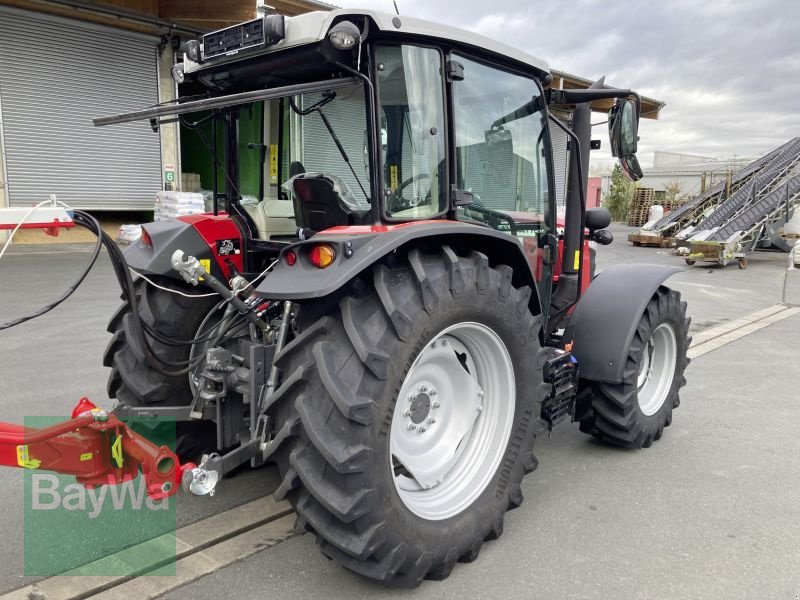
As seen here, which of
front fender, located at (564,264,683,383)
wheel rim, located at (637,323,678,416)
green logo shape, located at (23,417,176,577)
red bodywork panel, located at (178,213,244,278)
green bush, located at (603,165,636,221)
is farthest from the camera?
green bush, located at (603,165,636,221)

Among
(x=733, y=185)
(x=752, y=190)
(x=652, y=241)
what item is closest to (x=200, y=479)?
(x=752, y=190)

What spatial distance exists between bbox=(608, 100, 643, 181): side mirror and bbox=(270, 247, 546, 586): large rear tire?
3.56 ft

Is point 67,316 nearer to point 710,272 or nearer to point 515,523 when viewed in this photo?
point 515,523

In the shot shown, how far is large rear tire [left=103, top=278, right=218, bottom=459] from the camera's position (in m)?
3.01

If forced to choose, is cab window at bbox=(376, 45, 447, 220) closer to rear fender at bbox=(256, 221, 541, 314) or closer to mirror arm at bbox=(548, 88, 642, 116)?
rear fender at bbox=(256, 221, 541, 314)

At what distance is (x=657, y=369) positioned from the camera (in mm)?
4078

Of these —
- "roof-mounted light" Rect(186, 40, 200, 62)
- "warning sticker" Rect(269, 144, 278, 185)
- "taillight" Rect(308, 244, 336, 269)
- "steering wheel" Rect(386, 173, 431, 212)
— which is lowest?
"taillight" Rect(308, 244, 336, 269)

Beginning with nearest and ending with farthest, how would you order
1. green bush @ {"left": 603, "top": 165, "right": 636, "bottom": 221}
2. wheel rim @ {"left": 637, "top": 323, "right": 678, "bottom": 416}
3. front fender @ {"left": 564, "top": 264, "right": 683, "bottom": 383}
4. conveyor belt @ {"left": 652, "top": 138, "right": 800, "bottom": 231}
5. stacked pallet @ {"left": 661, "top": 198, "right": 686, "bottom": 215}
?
front fender @ {"left": 564, "top": 264, "right": 683, "bottom": 383} → wheel rim @ {"left": 637, "top": 323, "right": 678, "bottom": 416} → conveyor belt @ {"left": 652, "top": 138, "right": 800, "bottom": 231} → stacked pallet @ {"left": 661, "top": 198, "right": 686, "bottom": 215} → green bush @ {"left": 603, "top": 165, "right": 636, "bottom": 221}

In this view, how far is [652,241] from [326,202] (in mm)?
18721

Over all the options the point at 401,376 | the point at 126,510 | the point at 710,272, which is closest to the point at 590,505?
the point at 401,376

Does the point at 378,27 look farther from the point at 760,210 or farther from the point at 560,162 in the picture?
the point at 760,210

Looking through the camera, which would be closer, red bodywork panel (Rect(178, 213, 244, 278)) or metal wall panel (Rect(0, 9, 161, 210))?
red bodywork panel (Rect(178, 213, 244, 278))

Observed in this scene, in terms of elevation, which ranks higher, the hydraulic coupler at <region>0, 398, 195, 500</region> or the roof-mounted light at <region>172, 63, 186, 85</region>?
the roof-mounted light at <region>172, 63, 186, 85</region>

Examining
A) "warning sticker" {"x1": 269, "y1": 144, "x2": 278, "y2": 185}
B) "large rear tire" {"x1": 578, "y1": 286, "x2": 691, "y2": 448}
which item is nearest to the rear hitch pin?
"warning sticker" {"x1": 269, "y1": 144, "x2": 278, "y2": 185}
